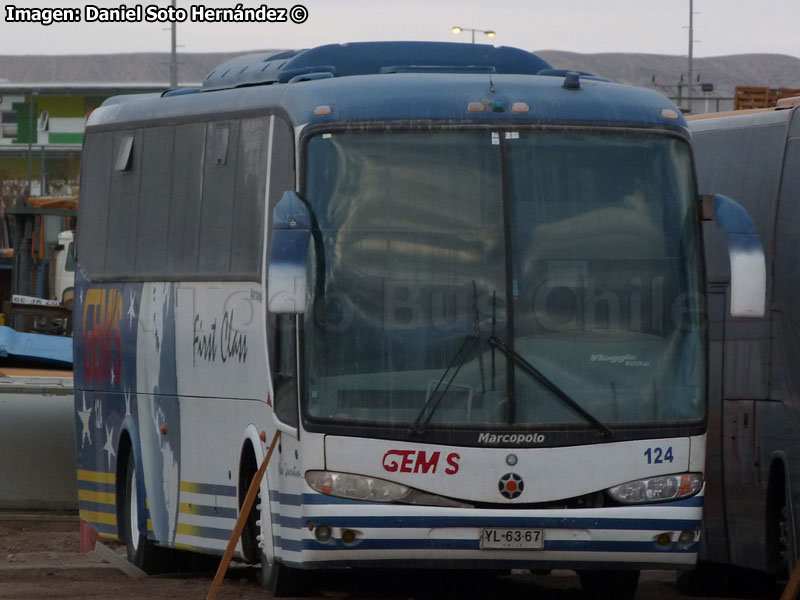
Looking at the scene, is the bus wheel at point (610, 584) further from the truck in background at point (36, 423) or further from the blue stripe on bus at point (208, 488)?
the truck in background at point (36, 423)

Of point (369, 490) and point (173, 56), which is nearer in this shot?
point (369, 490)

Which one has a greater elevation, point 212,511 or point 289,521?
point 289,521

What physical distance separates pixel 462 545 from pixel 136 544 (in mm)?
5553

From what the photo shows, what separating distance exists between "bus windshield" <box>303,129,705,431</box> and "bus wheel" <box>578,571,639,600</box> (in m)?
1.80

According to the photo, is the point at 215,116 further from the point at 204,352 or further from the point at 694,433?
the point at 694,433

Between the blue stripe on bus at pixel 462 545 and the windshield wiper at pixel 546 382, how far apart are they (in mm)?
631

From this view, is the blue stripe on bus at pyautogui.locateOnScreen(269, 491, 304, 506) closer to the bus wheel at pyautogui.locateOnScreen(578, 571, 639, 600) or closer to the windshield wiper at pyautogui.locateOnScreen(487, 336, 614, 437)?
the windshield wiper at pyautogui.locateOnScreen(487, 336, 614, 437)

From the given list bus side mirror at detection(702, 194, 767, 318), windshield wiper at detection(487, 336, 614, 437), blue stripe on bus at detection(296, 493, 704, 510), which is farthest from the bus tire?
bus side mirror at detection(702, 194, 767, 318)

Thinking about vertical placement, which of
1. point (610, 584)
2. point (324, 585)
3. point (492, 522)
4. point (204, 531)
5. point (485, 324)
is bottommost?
point (324, 585)

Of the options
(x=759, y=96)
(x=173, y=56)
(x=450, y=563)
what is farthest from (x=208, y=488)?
(x=173, y=56)

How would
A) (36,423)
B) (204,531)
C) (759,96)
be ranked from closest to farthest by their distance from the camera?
(204,531) < (759,96) < (36,423)

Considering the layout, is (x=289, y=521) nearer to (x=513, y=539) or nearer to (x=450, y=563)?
(x=450, y=563)

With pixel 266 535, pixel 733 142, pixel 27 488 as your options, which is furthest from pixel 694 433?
pixel 27 488

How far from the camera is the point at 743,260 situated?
10289mm
